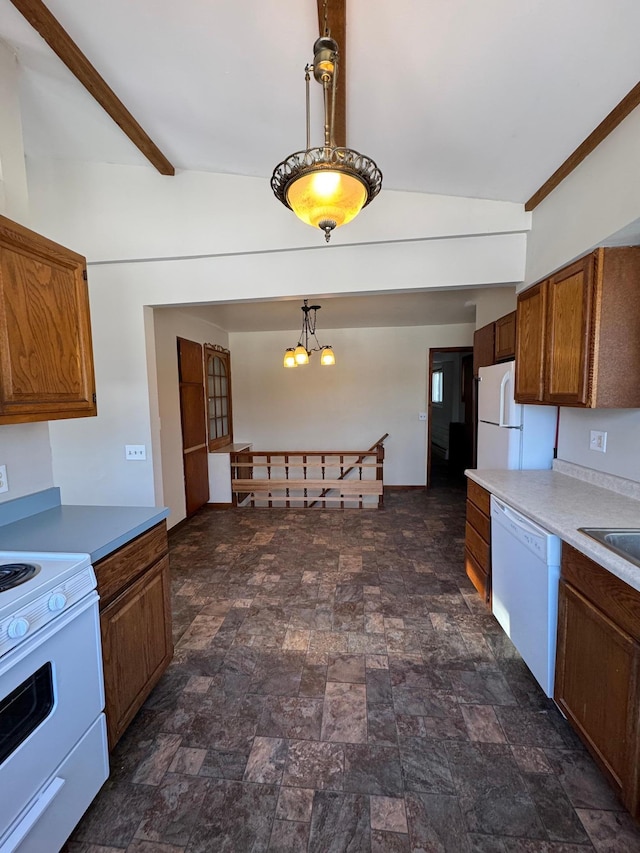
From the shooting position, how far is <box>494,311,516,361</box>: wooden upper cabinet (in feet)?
8.87

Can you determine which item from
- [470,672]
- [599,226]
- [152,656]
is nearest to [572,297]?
[599,226]

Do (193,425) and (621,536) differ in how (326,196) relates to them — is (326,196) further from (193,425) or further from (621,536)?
(193,425)

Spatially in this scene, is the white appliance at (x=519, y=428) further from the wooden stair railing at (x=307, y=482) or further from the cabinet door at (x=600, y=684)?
the wooden stair railing at (x=307, y=482)

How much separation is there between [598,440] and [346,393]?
12.3 ft

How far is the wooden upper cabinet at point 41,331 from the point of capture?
1.40 m

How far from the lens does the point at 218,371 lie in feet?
17.5

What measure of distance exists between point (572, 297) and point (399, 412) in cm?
363

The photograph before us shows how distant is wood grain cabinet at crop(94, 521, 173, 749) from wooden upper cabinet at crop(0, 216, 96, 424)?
71 centimetres

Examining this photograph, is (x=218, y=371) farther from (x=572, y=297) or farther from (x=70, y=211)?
(x=572, y=297)

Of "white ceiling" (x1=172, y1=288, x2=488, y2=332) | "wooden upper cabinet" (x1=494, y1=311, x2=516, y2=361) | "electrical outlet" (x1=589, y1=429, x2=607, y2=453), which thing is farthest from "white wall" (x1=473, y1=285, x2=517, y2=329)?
"electrical outlet" (x1=589, y1=429, x2=607, y2=453)

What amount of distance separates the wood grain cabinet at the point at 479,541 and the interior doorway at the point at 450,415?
284cm

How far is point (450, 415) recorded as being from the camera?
7875 mm

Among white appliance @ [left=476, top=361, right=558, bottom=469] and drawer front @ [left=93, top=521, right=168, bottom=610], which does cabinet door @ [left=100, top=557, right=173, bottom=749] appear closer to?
drawer front @ [left=93, top=521, right=168, bottom=610]

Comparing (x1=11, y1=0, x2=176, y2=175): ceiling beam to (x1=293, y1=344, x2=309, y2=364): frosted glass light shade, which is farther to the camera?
(x1=293, y1=344, x2=309, y2=364): frosted glass light shade
